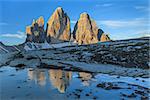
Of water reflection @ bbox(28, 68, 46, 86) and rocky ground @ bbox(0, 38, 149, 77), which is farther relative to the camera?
rocky ground @ bbox(0, 38, 149, 77)

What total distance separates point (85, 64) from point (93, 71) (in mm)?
4352

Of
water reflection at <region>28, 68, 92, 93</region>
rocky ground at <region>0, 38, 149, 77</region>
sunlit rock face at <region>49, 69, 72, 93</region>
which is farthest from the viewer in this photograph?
rocky ground at <region>0, 38, 149, 77</region>

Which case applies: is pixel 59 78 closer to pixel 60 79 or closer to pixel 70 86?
pixel 60 79

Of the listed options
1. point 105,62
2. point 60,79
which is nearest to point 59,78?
point 60,79

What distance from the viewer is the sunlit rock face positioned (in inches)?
904

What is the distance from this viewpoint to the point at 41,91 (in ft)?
70.2

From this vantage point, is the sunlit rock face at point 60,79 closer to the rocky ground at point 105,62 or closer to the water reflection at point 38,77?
the water reflection at point 38,77

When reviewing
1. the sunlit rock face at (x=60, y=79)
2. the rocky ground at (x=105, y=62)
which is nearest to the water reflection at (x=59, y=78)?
the sunlit rock face at (x=60, y=79)

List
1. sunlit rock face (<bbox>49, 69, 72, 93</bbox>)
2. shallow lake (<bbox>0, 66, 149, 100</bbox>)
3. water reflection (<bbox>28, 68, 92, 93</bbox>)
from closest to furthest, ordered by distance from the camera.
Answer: shallow lake (<bbox>0, 66, 149, 100</bbox>), sunlit rock face (<bbox>49, 69, 72, 93</bbox>), water reflection (<bbox>28, 68, 92, 93</bbox>)

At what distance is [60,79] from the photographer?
2672cm

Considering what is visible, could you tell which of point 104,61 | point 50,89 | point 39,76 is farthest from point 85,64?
point 50,89

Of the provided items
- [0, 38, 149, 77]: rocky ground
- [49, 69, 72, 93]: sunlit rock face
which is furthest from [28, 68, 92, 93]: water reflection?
[0, 38, 149, 77]: rocky ground

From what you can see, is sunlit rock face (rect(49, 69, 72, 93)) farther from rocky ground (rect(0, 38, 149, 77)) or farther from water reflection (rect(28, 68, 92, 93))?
rocky ground (rect(0, 38, 149, 77))

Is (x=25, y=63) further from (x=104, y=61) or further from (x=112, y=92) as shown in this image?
(x=112, y=92)
